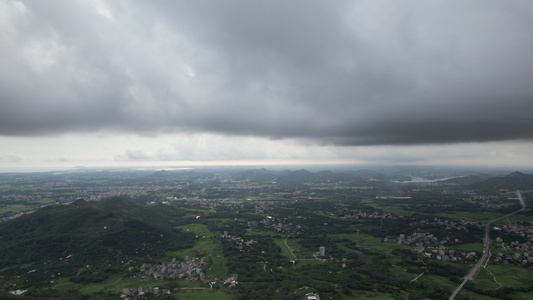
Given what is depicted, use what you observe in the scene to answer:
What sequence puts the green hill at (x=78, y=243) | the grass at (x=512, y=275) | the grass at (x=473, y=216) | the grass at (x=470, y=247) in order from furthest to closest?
the grass at (x=473, y=216) → the grass at (x=470, y=247) → the green hill at (x=78, y=243) → the grass at (x=512, y=275)

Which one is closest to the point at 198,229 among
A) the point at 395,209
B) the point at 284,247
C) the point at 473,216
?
the point at 284,247

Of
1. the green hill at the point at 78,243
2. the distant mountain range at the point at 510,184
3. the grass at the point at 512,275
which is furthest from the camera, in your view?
the distant mountain range at the point at 510,184

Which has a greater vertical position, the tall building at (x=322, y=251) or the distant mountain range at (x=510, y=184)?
the distant mountain range at (x=510, y=184)

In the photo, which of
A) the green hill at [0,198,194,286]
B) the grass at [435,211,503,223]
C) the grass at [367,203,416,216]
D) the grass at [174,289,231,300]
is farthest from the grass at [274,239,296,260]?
the grass at [435,211,503,223]

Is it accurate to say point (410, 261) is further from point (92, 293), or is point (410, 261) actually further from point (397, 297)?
point (92, 293)

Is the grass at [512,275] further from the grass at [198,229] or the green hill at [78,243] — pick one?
the green hill at [78,243]

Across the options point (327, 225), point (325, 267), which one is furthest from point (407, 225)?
point (325, 267)

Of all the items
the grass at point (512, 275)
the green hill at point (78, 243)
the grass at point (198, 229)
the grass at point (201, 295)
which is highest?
the green hill at point (78, 243)

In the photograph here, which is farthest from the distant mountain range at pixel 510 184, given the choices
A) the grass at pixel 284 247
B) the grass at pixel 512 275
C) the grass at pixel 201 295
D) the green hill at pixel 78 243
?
the grass at pixel 201 295

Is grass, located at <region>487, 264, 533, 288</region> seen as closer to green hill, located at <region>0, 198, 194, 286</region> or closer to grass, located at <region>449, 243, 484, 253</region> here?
grass, located at <region>449, 243, 484, 253</region>

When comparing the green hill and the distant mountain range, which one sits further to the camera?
the distant mountain range

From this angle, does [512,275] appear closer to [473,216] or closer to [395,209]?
[473,216]

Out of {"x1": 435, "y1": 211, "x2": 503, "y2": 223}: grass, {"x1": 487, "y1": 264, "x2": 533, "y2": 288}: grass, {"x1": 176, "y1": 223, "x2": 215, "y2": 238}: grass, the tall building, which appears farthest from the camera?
{"x1": 435, "y1": 211, "x2": 503, "y2": 223}: grass
